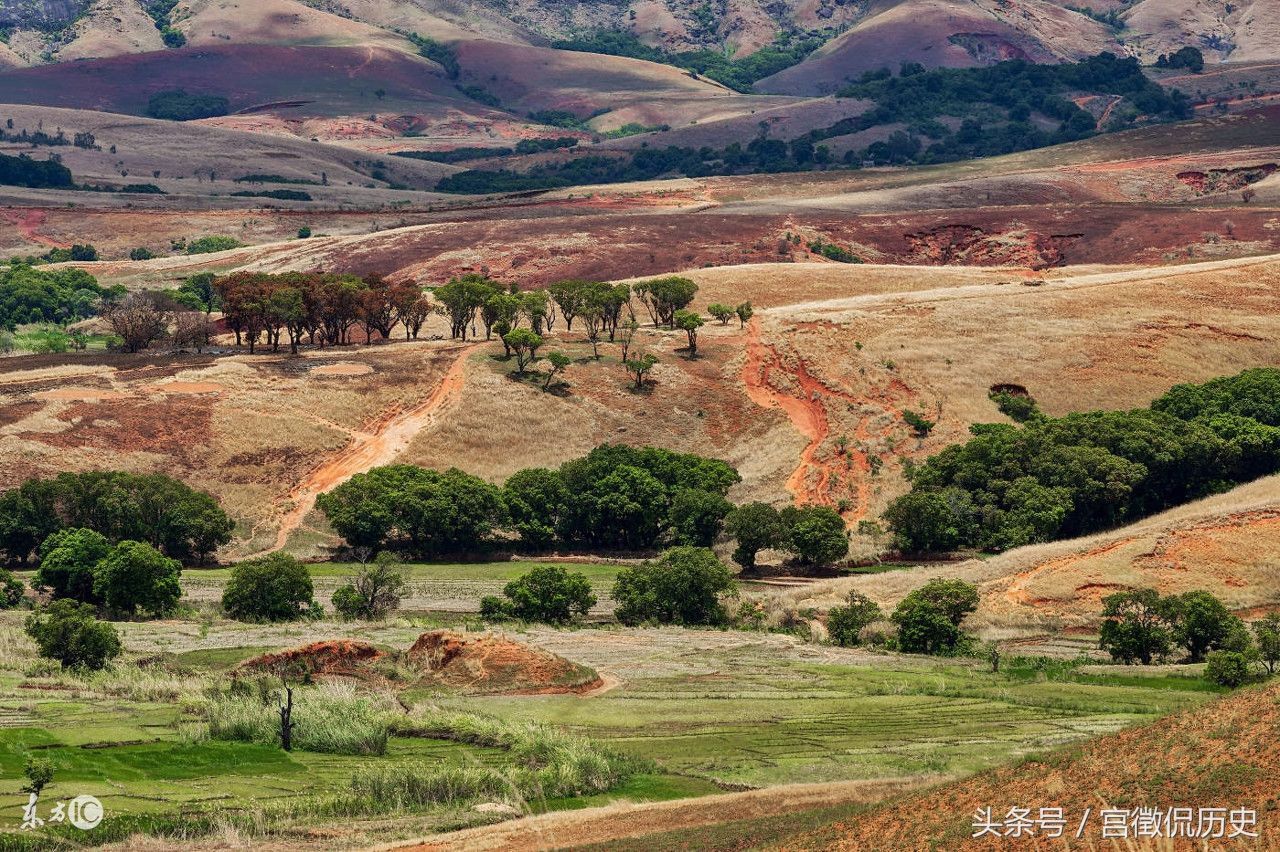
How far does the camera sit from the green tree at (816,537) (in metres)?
79.5

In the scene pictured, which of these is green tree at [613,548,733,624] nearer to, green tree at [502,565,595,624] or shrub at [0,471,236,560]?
green tree at [502,565,595,624]

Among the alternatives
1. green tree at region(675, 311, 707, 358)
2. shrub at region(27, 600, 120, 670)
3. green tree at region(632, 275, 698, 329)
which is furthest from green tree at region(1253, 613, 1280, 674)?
green tree at region(632, 275, 698, 329)

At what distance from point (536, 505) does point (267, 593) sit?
2081cm

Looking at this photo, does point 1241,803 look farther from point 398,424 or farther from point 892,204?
point 892,204

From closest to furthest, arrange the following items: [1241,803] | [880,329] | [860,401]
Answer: [1241,803], [860,401], [880,329]

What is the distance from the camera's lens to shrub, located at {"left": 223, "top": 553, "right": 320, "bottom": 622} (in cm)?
6650

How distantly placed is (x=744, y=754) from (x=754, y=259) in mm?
103433

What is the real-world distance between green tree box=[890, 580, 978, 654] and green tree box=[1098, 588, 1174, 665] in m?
5.31

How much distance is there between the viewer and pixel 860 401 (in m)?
101

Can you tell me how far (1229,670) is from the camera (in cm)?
5303

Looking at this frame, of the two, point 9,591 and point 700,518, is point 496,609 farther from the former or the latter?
point 9,591

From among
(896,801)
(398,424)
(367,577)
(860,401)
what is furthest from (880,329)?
(896,801)

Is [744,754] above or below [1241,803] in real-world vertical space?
below

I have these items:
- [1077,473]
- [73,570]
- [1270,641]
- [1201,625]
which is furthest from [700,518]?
[1270,641]
